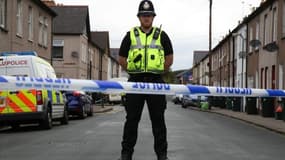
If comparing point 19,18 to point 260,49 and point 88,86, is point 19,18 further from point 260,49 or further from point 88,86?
point 88,86

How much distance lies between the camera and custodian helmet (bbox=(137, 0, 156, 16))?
7.30 metres

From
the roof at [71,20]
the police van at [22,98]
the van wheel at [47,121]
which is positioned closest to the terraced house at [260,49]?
the roof at [71,20]

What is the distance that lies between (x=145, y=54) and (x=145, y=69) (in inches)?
7.3

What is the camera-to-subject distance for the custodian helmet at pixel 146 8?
730 cm

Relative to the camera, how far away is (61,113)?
2033 cm

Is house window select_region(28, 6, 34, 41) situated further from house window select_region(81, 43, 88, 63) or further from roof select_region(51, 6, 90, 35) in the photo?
house window select_region(81, 43, 88, 63)

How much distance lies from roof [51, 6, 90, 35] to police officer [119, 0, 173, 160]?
49181 mm

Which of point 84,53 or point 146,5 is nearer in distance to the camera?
point 146,5

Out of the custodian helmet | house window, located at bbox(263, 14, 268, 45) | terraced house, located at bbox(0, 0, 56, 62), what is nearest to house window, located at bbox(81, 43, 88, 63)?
terraced house, located at bbox(0, 0, 56, 62)

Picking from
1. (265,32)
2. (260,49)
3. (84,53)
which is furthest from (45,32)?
(84,53)

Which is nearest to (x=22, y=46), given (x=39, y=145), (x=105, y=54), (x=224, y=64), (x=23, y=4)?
(x=23, y=4)

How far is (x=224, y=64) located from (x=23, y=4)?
104 ft

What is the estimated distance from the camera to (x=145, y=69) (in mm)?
7336

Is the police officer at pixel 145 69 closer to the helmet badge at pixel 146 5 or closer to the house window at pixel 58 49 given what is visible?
the helmet badge at pixel 146 5
